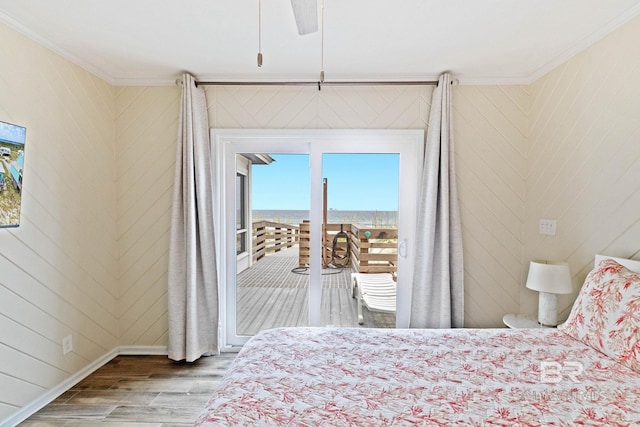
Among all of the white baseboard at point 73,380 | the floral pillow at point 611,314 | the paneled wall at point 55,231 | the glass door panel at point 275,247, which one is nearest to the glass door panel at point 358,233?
the glass door panel at point 275,247

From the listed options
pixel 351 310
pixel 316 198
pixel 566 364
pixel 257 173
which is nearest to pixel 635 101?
pixel 566 364

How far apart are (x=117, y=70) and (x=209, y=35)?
1.09 meters

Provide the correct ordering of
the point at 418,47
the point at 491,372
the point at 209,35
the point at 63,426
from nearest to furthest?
the point at 491,372, the point at 63,426, the point at 209,35, the point at 418,47

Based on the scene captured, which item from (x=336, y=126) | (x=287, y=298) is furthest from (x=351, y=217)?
(x=287, y=298)

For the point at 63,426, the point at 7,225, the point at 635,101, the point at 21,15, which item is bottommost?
the point at 63,426

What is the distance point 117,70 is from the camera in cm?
265

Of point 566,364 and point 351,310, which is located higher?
point 566,364

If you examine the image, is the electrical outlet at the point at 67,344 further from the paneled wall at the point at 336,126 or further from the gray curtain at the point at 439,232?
the gray curtain at the point at 439,232

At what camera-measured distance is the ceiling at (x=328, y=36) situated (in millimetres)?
1822

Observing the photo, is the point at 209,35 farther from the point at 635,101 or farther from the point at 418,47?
the point at 635,101

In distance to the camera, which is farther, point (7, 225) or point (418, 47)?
point (418, 47)

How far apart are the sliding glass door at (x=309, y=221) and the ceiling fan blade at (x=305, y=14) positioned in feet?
3.78

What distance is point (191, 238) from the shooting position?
2.63m

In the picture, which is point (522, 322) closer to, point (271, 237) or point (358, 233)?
point (358, 233)
